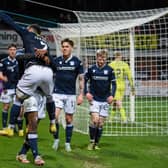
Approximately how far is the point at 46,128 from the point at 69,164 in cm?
531

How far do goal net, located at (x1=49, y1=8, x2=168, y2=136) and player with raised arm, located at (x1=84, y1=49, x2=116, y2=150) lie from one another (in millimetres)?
2469

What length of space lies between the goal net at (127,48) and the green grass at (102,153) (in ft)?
4.74

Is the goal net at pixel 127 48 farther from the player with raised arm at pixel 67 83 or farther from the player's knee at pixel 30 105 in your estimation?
the player's knee at pixel 30 105

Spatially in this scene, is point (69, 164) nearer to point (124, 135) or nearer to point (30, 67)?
point (30, 67)

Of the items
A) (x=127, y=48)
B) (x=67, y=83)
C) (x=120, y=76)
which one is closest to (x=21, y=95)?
(x=67, y=83)

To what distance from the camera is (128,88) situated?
15.3m

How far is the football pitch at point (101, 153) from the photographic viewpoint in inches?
357

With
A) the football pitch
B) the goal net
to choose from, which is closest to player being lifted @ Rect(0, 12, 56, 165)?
the football pitch

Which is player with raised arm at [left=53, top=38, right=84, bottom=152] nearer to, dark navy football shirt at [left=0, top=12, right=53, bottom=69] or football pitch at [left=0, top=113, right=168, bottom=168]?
football pitch at [left=0, top=113, right=168, bottom=168]

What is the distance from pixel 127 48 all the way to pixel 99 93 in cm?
516

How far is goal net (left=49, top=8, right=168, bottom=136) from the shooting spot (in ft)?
45.1

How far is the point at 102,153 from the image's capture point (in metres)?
10.3

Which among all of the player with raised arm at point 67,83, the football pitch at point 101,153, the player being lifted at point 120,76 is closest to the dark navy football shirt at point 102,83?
the player with raised arm at point 67,83

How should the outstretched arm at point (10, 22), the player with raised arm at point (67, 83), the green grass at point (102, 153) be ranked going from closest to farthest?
the outstretched arm at point (10, 22)
the green grass at point (102, 153)
the player with raised arm at point (67, 83)
